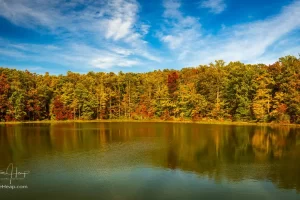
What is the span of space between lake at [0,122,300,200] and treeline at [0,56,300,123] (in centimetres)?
2309

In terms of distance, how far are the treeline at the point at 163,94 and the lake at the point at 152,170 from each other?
23095mm

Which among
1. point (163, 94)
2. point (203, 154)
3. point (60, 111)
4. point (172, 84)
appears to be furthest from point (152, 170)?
point (60, 111)

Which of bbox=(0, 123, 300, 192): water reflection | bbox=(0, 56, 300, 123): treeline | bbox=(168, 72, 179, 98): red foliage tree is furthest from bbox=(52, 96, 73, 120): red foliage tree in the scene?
bbox=(0, 123, 300, 192): water reflection

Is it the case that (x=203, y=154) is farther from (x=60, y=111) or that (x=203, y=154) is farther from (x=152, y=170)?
(x=60, y=111)

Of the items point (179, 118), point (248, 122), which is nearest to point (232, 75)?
point (248, 122)

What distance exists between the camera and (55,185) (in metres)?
14.5

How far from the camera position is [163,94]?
63812 mm

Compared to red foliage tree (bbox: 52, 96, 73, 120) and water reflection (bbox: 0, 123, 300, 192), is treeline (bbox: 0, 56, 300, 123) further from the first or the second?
water reflection (bbox: 0, 123, 300, 192)

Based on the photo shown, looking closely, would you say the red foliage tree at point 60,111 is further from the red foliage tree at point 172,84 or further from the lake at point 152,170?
the lake at point 152,170

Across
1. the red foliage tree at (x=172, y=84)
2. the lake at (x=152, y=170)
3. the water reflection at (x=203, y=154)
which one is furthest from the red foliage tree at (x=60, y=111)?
the lake at (x=152, y=170)

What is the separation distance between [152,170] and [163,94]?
46.6 meters

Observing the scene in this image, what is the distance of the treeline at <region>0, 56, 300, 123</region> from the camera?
48906mm

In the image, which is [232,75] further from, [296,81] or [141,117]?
[141,117]

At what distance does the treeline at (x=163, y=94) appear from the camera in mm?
48906
